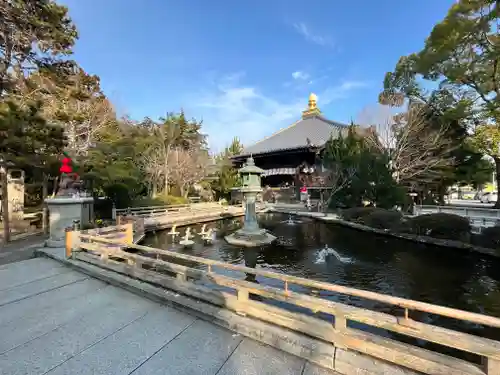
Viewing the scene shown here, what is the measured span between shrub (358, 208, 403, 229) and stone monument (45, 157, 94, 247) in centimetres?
1464

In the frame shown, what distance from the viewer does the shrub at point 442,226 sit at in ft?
37.5

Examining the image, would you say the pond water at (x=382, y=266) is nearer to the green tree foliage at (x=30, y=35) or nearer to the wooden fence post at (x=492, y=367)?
the wooden fence post at (x=492, y=367)

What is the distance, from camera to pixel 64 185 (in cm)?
855

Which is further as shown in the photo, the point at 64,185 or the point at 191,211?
the point at 191,211

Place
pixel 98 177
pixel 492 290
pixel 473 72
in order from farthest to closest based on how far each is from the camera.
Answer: pixel 473 72 < pixel 98 177 < pixel 492 290

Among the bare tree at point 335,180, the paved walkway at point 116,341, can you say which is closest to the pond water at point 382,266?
the paved walkway at point 116,341

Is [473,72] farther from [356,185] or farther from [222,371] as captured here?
[222,371]

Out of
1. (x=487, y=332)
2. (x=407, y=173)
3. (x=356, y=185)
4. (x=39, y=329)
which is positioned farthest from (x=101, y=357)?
(x=407, y=173)

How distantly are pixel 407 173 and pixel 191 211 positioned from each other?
17856 millimetres

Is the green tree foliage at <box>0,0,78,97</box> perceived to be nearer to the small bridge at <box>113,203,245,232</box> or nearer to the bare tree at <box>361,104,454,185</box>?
the small bridge at <box>113,203,245,232</box>

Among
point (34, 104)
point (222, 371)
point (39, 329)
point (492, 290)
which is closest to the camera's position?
point (222, 371)

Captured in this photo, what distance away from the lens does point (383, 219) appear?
48.4 feet

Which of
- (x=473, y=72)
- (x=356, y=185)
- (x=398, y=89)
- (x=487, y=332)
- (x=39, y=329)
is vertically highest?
(x=398, y=89)

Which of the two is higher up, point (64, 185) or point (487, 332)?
point (64, 185)
